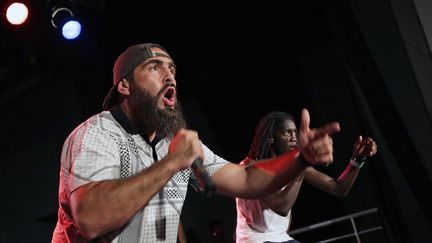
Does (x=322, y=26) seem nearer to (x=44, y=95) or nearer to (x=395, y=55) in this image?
(x=395, y=55)

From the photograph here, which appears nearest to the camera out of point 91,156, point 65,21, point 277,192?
point 91,156

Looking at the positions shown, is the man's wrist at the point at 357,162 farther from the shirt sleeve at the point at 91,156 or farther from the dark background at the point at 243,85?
the shirt sleeve at the point at 91,156

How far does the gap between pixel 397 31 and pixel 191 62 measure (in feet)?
11.9

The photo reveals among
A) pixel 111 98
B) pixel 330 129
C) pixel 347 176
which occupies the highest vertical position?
pixel 111 98

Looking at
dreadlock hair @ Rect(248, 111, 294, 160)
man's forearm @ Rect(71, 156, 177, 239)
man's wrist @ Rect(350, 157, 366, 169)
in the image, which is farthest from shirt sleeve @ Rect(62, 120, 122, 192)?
man's wrist @ Rect(350, 157, 366, 169)

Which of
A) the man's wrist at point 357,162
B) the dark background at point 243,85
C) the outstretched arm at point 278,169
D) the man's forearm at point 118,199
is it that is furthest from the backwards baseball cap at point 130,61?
the dark background at point 243,85

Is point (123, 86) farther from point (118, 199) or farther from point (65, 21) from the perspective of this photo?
point (65, 21)

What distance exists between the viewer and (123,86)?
2.77 meters

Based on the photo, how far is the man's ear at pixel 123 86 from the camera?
2748 millimetres

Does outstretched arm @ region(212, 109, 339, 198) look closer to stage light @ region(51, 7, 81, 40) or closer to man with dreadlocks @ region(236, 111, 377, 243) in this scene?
man with dreadlocks @ region(236, 111, 377, 243)

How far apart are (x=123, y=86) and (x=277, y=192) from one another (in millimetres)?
1243

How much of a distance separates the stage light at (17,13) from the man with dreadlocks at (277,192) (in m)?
3.19

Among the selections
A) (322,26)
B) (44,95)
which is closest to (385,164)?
(322,26)

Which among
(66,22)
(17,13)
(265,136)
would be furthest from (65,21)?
(265,136)
